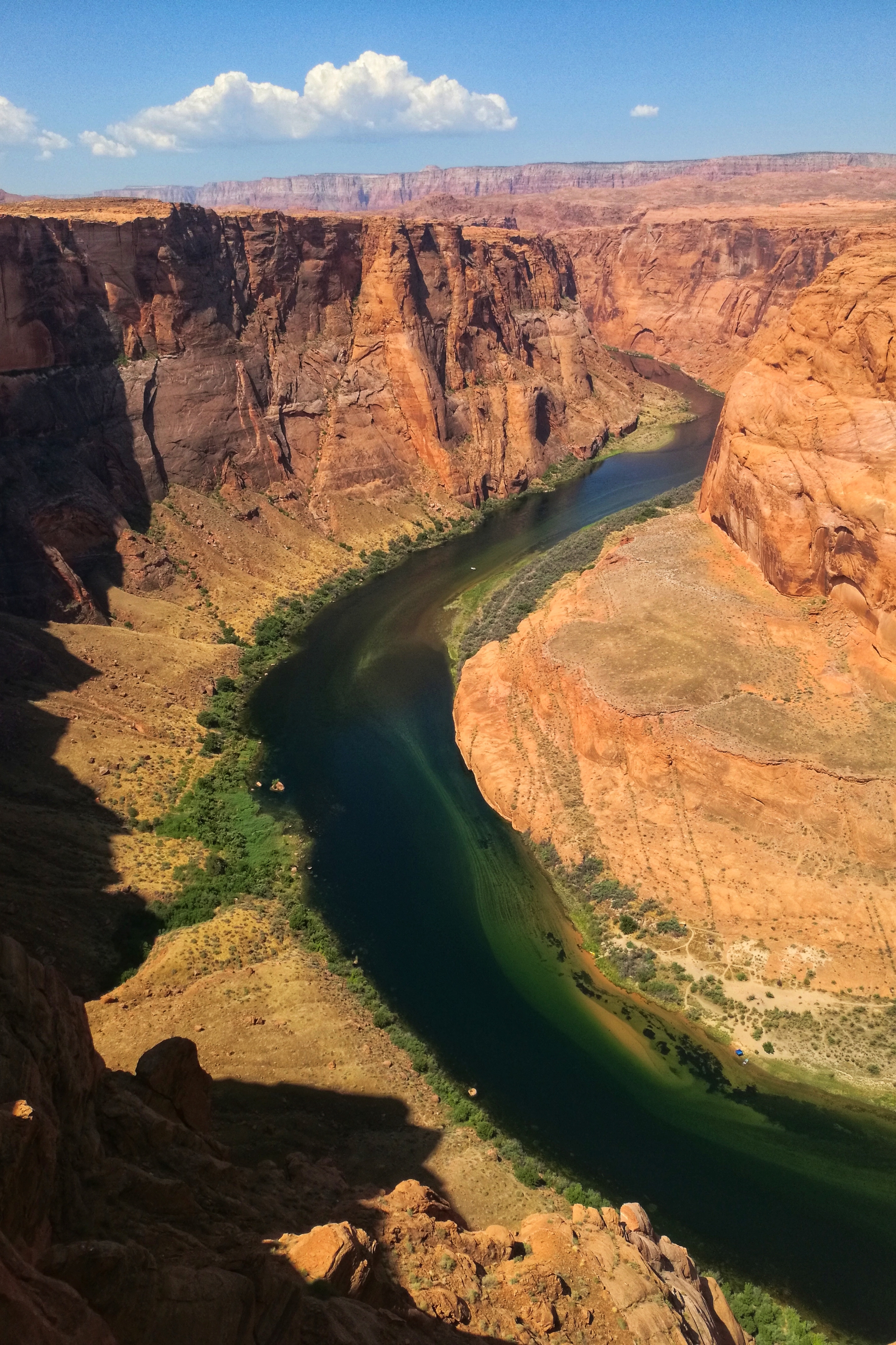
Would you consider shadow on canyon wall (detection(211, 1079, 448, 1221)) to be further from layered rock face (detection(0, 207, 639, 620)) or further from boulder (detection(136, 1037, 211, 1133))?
layered rock face (detection(0, 207, 639, 620))

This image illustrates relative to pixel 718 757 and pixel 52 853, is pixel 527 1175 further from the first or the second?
pixel 52 853

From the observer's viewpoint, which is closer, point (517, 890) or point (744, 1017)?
point (744, 1017)

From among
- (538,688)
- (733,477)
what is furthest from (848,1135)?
(733,477)

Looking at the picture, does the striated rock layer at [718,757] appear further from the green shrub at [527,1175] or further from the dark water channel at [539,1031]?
the green shrub at [527,1175]

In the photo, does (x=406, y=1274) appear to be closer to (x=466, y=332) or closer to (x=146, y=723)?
(x=146, y=723)

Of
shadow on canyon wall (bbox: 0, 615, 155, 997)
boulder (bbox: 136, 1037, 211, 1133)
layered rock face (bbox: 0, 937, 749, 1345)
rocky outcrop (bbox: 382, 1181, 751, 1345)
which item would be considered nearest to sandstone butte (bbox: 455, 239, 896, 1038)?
rocky outcrop (bbox: 382, 1181, 751, 1345)


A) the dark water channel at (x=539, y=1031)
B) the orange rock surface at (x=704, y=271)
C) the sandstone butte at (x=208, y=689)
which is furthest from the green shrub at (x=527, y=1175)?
the orange rock surface at (x=704, y=271)

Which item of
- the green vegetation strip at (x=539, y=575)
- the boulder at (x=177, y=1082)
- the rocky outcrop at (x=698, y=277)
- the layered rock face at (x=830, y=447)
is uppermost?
the rocky outcrop at (x=698, y=277)
